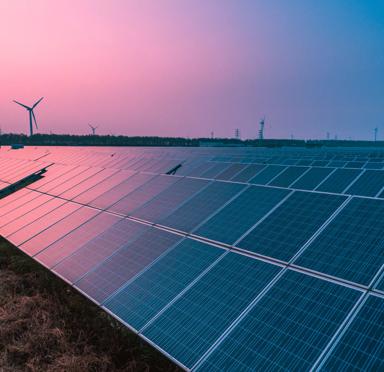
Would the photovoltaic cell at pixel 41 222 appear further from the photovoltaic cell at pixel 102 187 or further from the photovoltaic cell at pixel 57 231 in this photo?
the photovoltaic cell at pixel 102 187

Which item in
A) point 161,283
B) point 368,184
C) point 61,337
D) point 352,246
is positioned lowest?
point 61,337

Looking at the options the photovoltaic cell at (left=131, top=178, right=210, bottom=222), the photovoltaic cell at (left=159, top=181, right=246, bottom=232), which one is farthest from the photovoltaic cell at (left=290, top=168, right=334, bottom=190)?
the photovoltaic cell at (left=131, top=178, right=210, bottom=222)

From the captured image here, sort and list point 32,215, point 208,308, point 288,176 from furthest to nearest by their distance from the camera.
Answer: point 32,215 < point 288,176 < point 208,308

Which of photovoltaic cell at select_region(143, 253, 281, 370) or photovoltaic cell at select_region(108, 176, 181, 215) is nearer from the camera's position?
photovoltaic cell at select_region(143, 253, 281, 370)

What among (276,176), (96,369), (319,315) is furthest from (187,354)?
(276,176)

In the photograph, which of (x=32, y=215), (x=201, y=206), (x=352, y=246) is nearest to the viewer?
(x=352, y=246)

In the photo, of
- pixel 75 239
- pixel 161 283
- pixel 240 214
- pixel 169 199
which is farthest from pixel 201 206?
pixel 75 239

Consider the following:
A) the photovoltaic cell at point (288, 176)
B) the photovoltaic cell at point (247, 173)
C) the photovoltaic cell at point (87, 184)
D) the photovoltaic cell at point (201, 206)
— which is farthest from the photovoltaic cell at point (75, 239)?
the photovoltaic cell at point (288, 176)

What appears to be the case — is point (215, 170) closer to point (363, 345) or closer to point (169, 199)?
point (169, 199)

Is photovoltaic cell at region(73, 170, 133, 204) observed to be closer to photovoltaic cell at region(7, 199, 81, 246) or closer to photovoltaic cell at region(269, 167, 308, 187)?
photovoltaic cell at region(7, 199, 81, 246)
